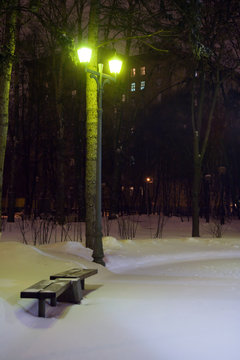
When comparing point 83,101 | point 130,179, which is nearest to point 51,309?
point 83,101

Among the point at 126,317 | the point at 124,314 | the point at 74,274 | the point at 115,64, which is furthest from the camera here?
the point at 115,64

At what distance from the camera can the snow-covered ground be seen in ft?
17.3

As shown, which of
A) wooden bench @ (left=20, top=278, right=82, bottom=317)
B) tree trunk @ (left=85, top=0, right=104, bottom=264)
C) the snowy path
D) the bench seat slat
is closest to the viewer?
the snowy path

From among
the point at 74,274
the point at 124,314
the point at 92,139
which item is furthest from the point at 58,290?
the point at 92,139

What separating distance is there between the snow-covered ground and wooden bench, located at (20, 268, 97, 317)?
0.16 m

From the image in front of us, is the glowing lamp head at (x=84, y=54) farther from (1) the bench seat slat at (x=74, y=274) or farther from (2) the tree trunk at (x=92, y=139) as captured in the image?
(1) the bench seat slat at (x=74, y=274)

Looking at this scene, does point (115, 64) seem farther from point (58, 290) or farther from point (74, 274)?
point (58, 290)

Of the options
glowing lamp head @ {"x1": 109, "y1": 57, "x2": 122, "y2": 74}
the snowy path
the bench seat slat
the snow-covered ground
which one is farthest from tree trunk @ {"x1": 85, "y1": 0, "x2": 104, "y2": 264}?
the bench seat slat

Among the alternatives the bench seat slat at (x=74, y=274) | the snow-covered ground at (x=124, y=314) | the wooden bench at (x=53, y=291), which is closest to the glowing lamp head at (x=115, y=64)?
the snow-covered ground at (x=124, y=314)

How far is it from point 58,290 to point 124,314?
104cm

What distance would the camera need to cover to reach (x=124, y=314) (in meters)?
6.87

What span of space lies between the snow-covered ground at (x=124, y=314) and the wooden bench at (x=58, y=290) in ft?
0.53

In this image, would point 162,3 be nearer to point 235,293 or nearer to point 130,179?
point 235,293

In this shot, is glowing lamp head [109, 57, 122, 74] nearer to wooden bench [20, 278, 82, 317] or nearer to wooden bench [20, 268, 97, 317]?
wooden bench [20, 268, 97, 317]
